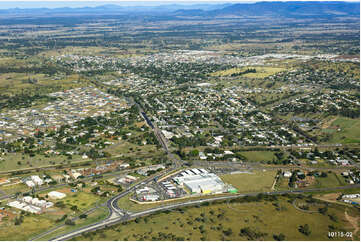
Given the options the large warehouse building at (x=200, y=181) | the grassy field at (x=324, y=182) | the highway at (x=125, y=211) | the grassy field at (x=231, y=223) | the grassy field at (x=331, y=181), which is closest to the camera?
the grassy field at (x=231, y=223)

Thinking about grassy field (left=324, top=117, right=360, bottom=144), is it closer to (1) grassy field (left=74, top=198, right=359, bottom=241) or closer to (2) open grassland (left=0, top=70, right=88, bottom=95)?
(1) grassy field (left=74, top=198, right=359, bottom=241)

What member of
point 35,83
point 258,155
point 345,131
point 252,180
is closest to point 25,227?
point 252,180

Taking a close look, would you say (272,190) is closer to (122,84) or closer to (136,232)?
(136,232)

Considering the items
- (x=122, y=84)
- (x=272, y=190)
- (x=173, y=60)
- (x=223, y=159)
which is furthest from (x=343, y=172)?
(x=173, y=60)

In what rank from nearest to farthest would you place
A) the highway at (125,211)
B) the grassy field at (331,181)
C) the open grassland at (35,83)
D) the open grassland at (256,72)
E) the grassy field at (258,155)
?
1. the highway at (125,211)
2. the grassy field at (331,181)
3. the grassy field at (258,155)
4. the open grassland at (35,83)
5. the open grassland at (256,72)

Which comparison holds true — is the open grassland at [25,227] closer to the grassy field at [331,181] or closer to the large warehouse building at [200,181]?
the large warehouse building at [200,181]

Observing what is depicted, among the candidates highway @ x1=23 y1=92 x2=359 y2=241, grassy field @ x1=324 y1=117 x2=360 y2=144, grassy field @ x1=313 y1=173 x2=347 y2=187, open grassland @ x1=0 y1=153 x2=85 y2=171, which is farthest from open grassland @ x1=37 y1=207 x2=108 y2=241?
grassy field @ x1=324 y1=117 x2=360 y2=144

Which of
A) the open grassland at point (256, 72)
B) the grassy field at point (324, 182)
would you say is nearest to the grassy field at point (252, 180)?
the grassy field at point (324, 182)
